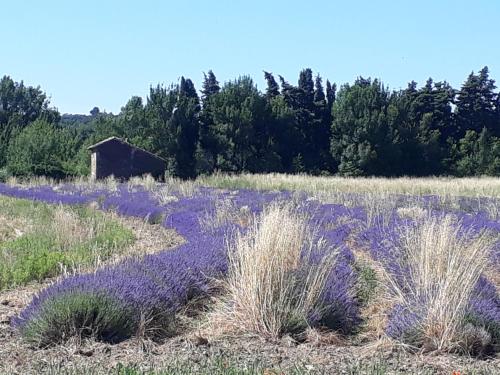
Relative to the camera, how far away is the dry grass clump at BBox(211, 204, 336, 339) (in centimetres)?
719

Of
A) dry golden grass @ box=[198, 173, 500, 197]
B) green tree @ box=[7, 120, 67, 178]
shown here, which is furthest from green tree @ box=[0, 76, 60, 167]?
dry golden grass @ box=[198, 173, 500, 197]

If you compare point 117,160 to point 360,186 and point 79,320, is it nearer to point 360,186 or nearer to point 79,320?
point 360,186

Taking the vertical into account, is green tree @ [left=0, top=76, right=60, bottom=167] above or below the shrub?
above

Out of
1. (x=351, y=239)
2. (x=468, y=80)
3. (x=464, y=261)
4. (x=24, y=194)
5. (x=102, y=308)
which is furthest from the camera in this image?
(x=468, y=80)

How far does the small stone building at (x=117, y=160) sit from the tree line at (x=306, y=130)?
25.4 feet

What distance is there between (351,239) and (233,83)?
51.6 m

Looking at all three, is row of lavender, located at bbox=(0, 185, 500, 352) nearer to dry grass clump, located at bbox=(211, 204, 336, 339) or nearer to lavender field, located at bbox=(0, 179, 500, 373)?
lavender field, located at bbox=(0, 179, 500, 373)

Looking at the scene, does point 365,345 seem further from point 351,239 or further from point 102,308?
point 351,239

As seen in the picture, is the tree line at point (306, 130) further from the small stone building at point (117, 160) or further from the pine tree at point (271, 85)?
the small stone building at point (117, 160)

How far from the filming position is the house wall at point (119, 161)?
159 ft

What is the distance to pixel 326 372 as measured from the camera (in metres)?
5.56

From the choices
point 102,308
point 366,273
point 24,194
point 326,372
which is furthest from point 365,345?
point 24,194

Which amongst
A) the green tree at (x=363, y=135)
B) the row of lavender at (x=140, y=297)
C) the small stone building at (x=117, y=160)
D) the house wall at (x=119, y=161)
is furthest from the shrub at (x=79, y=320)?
the green tree at (x=363, y=135)

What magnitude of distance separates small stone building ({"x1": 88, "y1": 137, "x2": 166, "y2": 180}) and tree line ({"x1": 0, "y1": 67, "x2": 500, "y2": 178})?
25.4 feet
